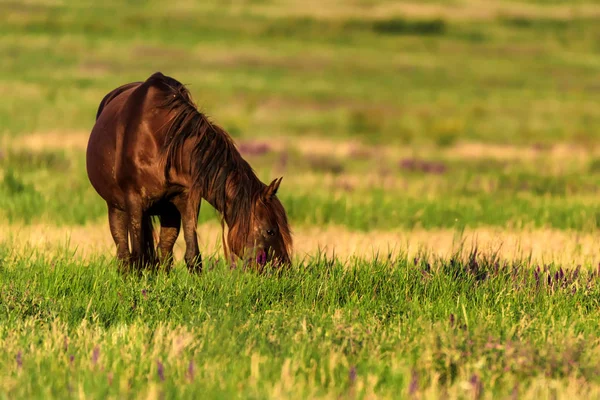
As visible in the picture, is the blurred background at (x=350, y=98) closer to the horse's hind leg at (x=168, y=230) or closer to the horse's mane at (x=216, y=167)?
the horse's mane at (x=216, y=167)

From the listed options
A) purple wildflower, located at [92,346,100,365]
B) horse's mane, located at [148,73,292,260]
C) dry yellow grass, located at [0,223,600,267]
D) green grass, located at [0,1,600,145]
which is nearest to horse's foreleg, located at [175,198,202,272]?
horse's mane, located at [148,73,292,260]

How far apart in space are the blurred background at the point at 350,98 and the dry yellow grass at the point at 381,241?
40cm

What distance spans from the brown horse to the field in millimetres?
299

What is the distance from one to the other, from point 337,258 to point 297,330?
6.06 feet

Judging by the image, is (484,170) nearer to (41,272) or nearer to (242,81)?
(41,272)

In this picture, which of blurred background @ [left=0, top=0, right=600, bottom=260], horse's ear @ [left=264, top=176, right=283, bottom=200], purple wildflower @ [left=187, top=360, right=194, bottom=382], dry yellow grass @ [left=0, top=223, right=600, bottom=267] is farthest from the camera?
blurred background @ [left=0, top=0, right=600, bottom=260]

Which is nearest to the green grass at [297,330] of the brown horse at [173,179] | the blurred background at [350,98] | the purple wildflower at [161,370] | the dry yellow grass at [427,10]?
the purple wildflower at [161,370]

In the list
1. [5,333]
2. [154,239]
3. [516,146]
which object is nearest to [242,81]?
[516,146]

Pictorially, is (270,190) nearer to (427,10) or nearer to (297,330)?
(297,330)

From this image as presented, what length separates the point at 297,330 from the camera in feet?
20.0

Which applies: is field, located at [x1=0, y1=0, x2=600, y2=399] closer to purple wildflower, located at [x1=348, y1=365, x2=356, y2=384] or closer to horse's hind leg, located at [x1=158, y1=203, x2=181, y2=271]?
purple wildflower, located at [x1=348, y1=365, x2=356, y2=384]

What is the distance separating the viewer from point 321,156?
21.5 meters

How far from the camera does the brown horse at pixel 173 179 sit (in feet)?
24.0

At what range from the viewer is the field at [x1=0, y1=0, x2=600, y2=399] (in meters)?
5.23
